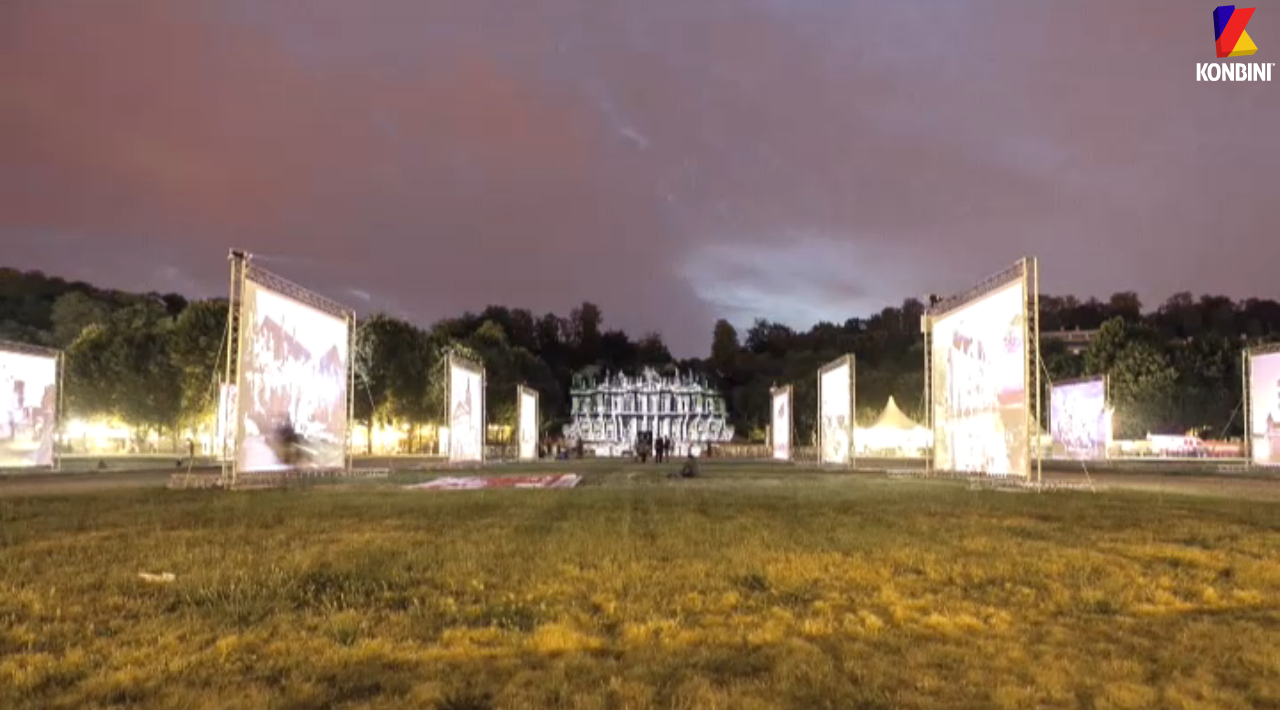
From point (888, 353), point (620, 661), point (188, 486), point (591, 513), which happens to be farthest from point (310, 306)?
point (888, 353)

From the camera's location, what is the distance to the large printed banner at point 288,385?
75.5 ft

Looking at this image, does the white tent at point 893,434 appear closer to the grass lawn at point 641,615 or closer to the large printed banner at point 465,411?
the large printed banner at point 465,411

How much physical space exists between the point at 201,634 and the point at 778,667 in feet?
13.7

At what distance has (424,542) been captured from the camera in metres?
11.8

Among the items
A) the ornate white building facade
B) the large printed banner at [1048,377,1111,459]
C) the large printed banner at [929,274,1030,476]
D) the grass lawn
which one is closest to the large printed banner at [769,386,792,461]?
the large printed banner at [1048,377,1111,459]

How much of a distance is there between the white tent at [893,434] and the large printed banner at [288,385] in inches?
1553

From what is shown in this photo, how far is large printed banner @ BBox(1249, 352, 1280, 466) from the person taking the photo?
3500 centimetres

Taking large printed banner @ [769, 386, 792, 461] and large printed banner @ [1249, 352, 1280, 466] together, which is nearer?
large printed banner @ [1249, 352, 1280, 466]

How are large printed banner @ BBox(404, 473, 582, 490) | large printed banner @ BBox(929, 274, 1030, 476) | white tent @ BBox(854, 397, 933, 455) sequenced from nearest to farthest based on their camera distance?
1. large printed banner @ BBox(929, 274, 1030, 476)
2. large printed banner @ BBox(404, 473, 582, 490)
3. white tent @ BBox(854, 397, 933, 455)

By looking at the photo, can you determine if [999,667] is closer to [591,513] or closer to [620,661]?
[620,661]

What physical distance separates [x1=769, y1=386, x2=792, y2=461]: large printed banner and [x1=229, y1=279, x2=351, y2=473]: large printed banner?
28265 mm

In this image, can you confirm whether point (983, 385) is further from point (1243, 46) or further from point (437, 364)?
point (437, 364)

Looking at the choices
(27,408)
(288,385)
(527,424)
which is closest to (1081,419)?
(527,424)

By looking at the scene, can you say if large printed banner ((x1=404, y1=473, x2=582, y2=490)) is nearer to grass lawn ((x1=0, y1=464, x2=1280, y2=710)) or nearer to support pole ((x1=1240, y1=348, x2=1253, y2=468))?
grass lawn ((x1=0, y1=464, x2=1280, y2=710))
